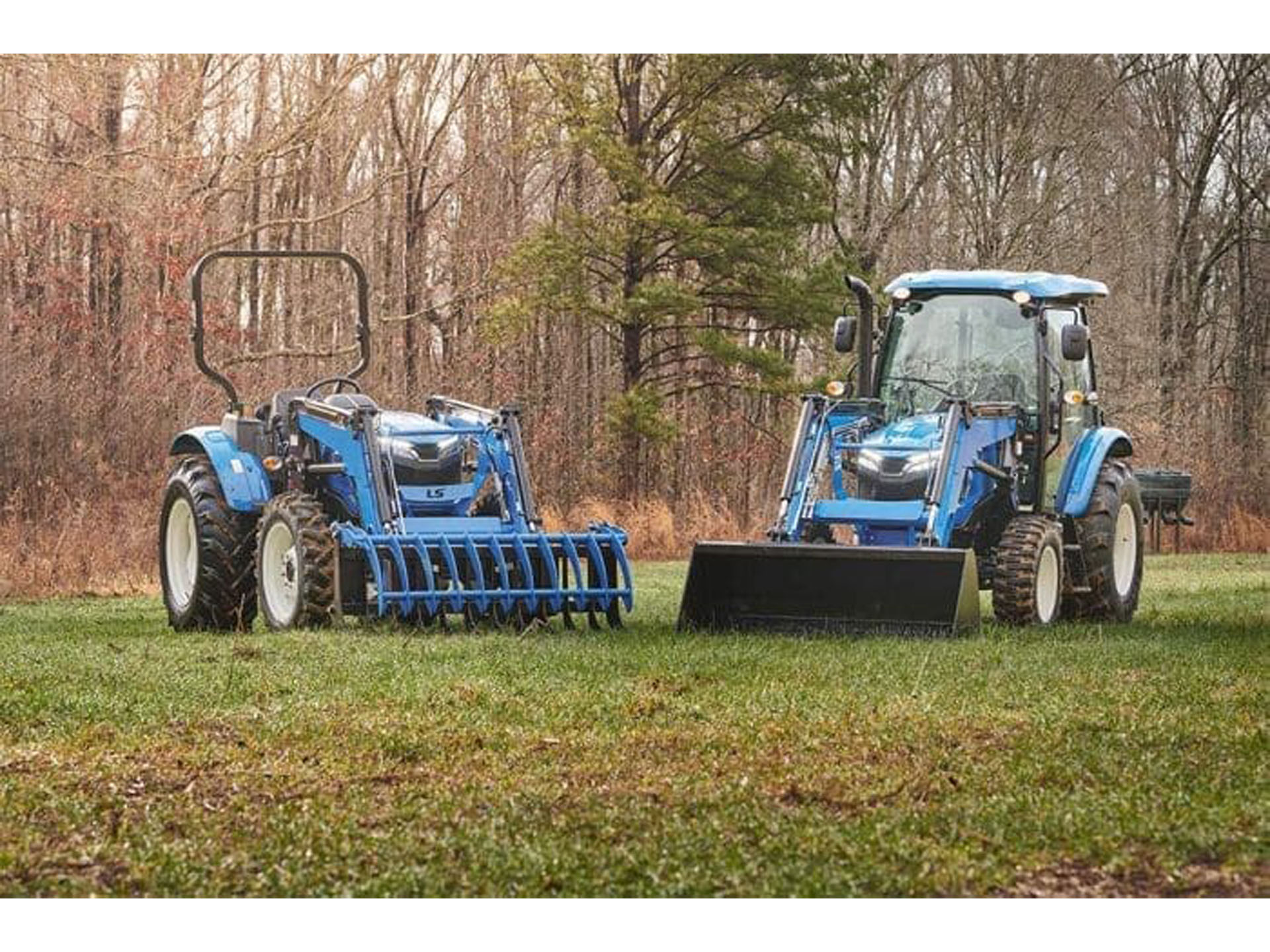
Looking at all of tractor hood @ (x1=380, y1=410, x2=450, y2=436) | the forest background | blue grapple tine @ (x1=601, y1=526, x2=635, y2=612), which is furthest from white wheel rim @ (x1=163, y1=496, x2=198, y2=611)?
the forest background

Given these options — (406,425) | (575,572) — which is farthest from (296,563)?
(575,572)

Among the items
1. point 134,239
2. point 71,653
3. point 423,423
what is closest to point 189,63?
point 134,239

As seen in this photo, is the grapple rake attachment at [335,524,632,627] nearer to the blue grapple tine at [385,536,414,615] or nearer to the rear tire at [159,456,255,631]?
the blue grapple tine at [385,536,414,615]

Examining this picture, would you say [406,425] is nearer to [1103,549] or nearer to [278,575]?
[278,575]

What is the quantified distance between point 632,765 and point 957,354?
598 centimetres

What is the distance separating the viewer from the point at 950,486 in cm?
1170

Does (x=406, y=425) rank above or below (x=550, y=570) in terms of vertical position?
above

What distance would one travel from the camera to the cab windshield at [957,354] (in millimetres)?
12539

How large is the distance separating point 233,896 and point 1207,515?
18.3m

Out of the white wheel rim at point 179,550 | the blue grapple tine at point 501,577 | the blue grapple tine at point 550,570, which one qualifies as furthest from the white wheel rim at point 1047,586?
the white wheel rim at point 179,550

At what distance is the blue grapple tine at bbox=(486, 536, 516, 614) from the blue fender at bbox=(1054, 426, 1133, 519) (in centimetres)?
329

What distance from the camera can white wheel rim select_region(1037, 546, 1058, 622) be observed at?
11812 mm

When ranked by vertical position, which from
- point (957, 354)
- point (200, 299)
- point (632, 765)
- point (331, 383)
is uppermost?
point (200, 299)

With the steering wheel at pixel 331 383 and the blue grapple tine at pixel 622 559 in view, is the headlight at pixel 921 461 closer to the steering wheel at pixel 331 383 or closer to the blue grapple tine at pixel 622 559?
the blue grapple tine at pixel 622 559
